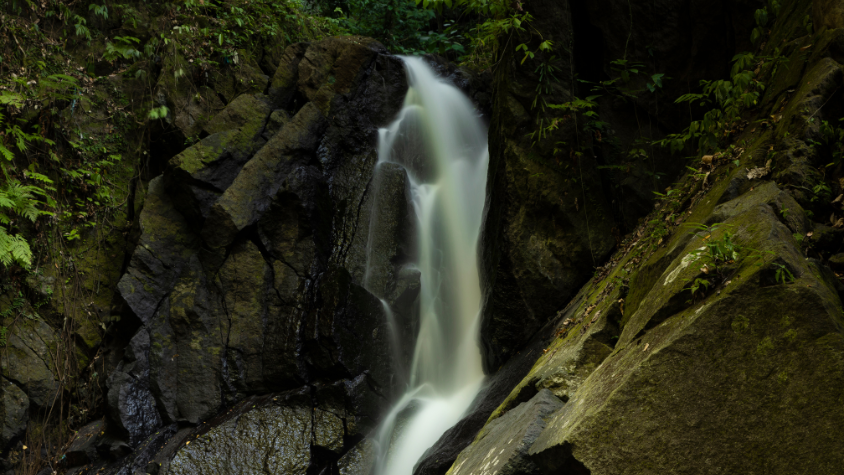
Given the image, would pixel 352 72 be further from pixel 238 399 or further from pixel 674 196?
pixel 674 196

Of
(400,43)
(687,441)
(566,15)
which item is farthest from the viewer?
(400,43)

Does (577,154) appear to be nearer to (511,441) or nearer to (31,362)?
(511,441)

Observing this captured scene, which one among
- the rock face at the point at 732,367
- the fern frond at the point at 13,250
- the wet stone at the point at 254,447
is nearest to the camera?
the rock face at the point at 732,367

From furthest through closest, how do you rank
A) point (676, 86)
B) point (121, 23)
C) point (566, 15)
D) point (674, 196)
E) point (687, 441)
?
1. point (121, 23)
2. point (566, 15)
3. point (676, 86)
4. point (674, 196)
5. point (687, 441)

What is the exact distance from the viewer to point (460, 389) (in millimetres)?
6238

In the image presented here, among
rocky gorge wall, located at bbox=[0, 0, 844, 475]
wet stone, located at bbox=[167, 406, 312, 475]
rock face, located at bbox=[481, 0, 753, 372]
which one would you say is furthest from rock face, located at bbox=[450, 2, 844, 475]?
wet stone, located at bbox=[167, 406, 312, 475]

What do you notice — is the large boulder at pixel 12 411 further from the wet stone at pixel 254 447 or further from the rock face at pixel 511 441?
the rock face at pixel 511 441

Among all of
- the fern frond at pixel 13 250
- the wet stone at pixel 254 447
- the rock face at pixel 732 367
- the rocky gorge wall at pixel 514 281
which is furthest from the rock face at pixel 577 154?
the fern frond at pixel 13 250

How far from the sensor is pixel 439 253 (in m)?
7.42

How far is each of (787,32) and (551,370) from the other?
127 inches

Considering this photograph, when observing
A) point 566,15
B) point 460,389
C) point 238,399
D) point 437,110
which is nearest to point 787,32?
point 566,15

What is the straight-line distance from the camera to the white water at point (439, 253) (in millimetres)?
6012

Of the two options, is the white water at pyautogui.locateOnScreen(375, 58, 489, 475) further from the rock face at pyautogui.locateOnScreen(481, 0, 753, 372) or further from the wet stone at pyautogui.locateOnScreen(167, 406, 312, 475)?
the wet stone at pyautogui.locateOnScreen(167, 406, 312, 475)

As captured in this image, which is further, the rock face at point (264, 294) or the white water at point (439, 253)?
the rock face at point (264, 294)
